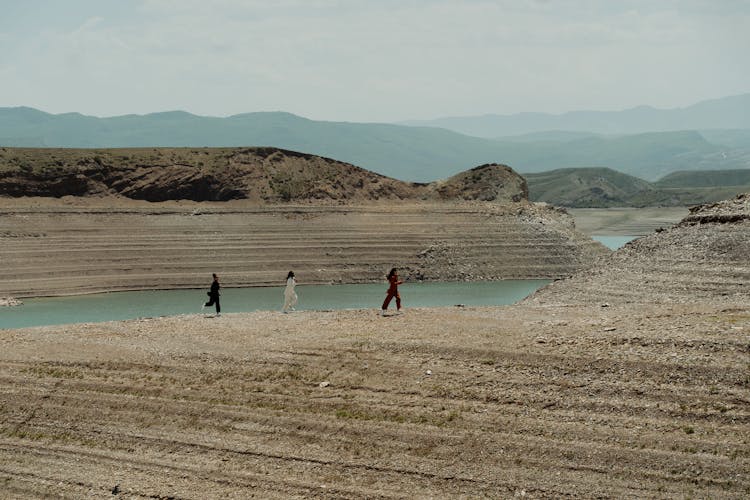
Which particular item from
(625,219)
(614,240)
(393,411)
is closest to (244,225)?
(393,411)

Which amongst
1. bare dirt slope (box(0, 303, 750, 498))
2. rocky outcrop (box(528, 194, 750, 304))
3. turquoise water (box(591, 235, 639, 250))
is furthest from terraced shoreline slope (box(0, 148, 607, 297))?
bare dirt slope (box(0, 303, 750, 498))

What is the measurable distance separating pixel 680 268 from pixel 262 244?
3078cm

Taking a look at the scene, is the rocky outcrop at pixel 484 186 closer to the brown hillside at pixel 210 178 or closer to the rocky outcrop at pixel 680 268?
the brown hillside at pixel 210 178

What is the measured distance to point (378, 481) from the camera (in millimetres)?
13398

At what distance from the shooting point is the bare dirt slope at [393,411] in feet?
43.7

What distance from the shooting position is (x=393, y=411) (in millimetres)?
15227

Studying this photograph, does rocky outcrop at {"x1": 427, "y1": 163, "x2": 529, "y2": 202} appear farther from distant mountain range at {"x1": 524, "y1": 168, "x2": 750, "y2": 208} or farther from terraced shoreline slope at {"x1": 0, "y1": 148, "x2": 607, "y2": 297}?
distant mountain range at {"x1": 524, "y1": 168, "x2": 750, "y2": 208}

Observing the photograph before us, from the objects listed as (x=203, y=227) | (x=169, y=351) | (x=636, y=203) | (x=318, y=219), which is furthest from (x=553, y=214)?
(x=636, y=203)

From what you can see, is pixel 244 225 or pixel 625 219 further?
pixel 625 219

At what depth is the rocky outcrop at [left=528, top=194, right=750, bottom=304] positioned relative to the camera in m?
30.9

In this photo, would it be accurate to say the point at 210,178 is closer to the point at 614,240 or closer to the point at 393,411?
the point at 614,240

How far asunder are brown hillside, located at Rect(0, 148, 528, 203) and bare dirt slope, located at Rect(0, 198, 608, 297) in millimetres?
1776

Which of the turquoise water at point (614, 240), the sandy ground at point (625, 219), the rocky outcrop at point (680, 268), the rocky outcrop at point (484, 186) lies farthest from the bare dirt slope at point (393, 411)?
the sandy ground at point (625, 219)

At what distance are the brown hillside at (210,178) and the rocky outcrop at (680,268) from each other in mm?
34304
